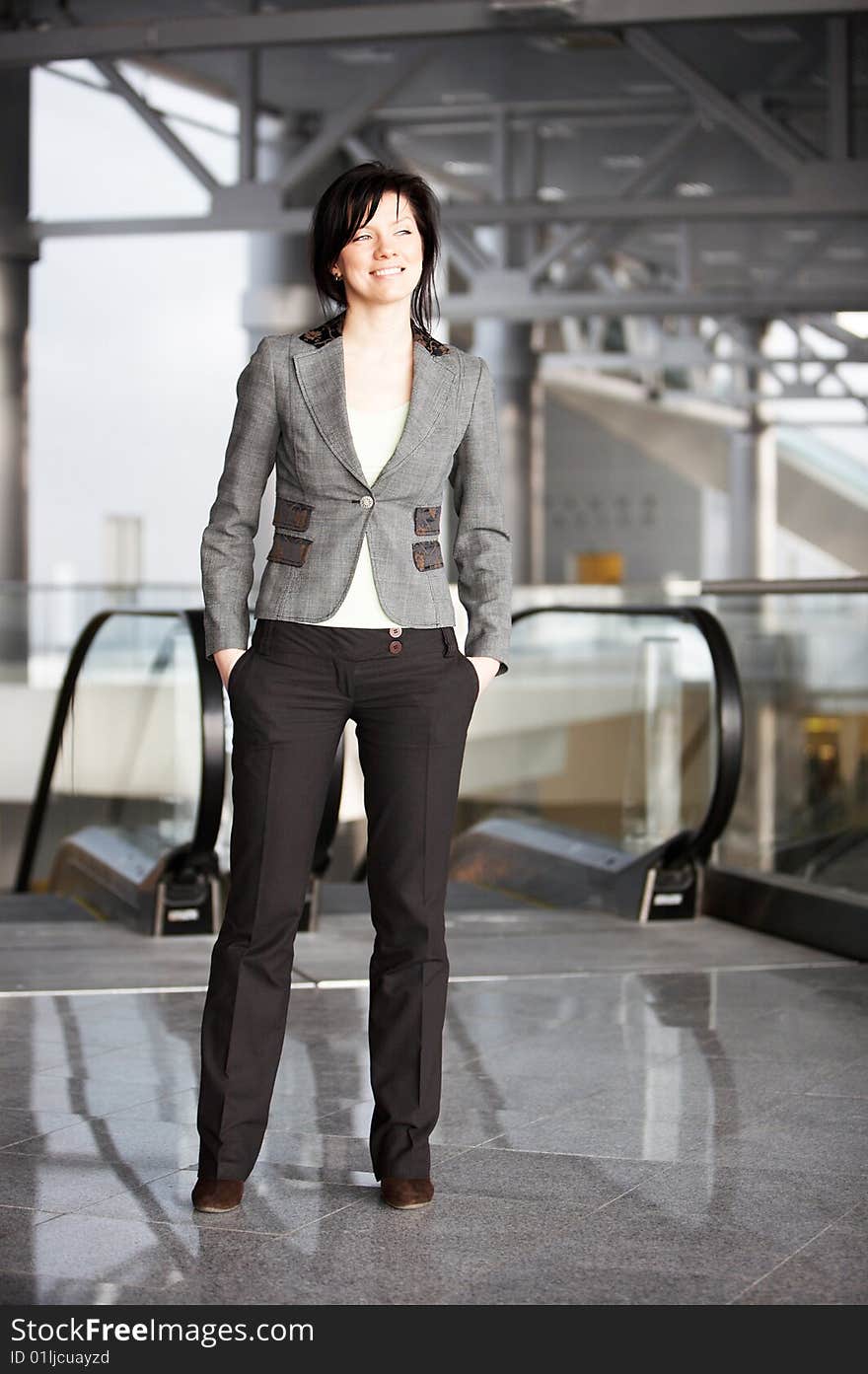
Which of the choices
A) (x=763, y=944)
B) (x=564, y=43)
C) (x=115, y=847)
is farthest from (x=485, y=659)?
(x=564, y=43)

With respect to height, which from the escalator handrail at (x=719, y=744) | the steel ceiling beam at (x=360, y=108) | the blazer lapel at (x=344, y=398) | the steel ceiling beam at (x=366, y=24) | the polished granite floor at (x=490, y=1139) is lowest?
the polished granite floor at (x=490, y=1139)

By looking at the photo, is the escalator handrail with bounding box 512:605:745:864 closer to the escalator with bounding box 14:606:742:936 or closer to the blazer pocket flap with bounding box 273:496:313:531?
the escalator with bounding box 14:606:742:936

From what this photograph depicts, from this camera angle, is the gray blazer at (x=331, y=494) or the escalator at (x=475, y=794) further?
the escalator at (x=475, y=794)

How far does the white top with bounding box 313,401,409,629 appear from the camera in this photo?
2967 mm

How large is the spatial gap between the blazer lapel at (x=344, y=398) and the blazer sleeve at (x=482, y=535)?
95 mm

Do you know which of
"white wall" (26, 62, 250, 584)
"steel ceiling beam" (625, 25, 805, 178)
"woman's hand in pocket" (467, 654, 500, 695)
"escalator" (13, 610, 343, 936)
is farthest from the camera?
"white wall" (26, 62, 250, 584)

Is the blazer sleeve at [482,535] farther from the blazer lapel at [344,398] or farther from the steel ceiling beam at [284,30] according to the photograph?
the steel ceiling beam at [284,30]


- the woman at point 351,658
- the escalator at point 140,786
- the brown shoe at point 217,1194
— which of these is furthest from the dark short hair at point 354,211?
the escalator at point 140,786

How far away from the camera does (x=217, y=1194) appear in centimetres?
299

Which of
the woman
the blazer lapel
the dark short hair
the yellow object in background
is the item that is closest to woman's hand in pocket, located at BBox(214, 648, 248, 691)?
the woman

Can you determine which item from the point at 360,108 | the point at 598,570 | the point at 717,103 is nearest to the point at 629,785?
the point at 717,103

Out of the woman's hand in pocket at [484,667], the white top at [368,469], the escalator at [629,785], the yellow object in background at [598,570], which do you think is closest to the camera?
the white top at [368,469]

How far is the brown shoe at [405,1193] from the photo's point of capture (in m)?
3.02

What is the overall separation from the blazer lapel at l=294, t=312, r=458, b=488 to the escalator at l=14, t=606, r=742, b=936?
3.01 m
